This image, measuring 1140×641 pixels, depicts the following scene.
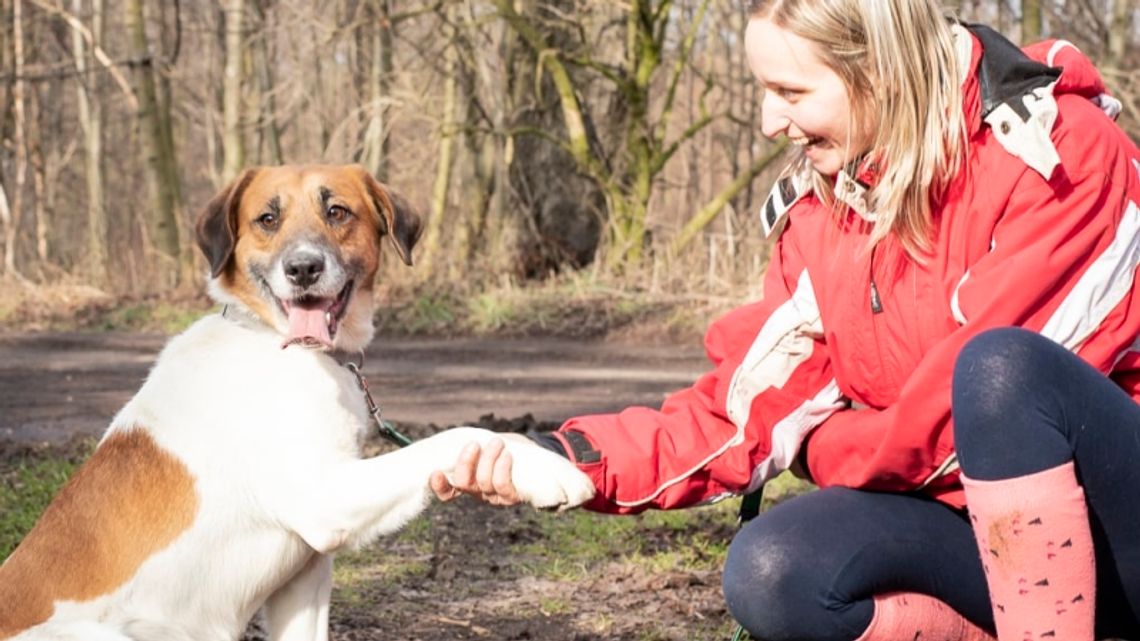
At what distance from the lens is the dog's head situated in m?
3.87

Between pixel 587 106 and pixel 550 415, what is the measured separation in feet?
22.2

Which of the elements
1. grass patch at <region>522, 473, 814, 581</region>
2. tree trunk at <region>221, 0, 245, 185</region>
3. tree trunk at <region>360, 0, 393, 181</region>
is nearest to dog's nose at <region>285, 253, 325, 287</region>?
grass patch at <region>522, 473, 814, 581</region>

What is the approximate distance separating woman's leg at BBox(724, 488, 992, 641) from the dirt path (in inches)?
211

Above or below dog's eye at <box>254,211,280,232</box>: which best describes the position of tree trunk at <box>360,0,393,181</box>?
below

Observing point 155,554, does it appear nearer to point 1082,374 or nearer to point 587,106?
point 1082,374

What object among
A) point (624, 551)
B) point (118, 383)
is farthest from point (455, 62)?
point (624, 551)

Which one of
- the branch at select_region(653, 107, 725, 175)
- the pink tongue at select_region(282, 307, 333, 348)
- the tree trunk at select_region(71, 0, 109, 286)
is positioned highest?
the pink tongue at select_region(282, 307, 333, 348)

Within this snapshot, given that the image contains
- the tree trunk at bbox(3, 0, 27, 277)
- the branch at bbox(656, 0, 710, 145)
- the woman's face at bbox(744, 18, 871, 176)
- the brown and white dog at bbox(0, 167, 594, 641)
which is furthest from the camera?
the tree trunk at bbox(3, 0, 27, 277)

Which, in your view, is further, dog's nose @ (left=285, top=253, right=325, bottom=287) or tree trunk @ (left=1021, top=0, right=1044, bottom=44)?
tree trunk @ (left=1021, top=0, right=1044, bottom=44)

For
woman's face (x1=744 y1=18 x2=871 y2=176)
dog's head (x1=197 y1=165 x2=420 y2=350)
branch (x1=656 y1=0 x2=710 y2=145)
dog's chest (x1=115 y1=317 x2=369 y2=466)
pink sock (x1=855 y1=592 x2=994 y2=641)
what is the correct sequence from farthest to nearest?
branch (x1=656 y1=0 x2=710 y2=145) → dog's head (x1=197 y1=165 x2=420 y2=350) → dog's chest (x1=115 y1=317 x2=369 y2=466) → pink sock (x1=855 y1=592 x2=994 y2=641) → woman's face (x1=744 y1=18 x2=871 y2=176)

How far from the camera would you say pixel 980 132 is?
304 cm

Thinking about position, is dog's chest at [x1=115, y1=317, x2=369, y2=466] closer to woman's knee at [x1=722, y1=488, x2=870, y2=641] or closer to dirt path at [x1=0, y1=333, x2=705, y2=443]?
woman's knee at [x1=722, y1=488, x2=870, y2=641]

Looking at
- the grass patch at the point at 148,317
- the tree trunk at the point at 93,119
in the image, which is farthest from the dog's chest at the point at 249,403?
the tree trunk at the point at 93,119

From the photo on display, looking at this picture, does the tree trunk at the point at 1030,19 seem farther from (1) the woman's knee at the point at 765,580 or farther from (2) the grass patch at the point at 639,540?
(1) the woman's knee at the point at 765,580
